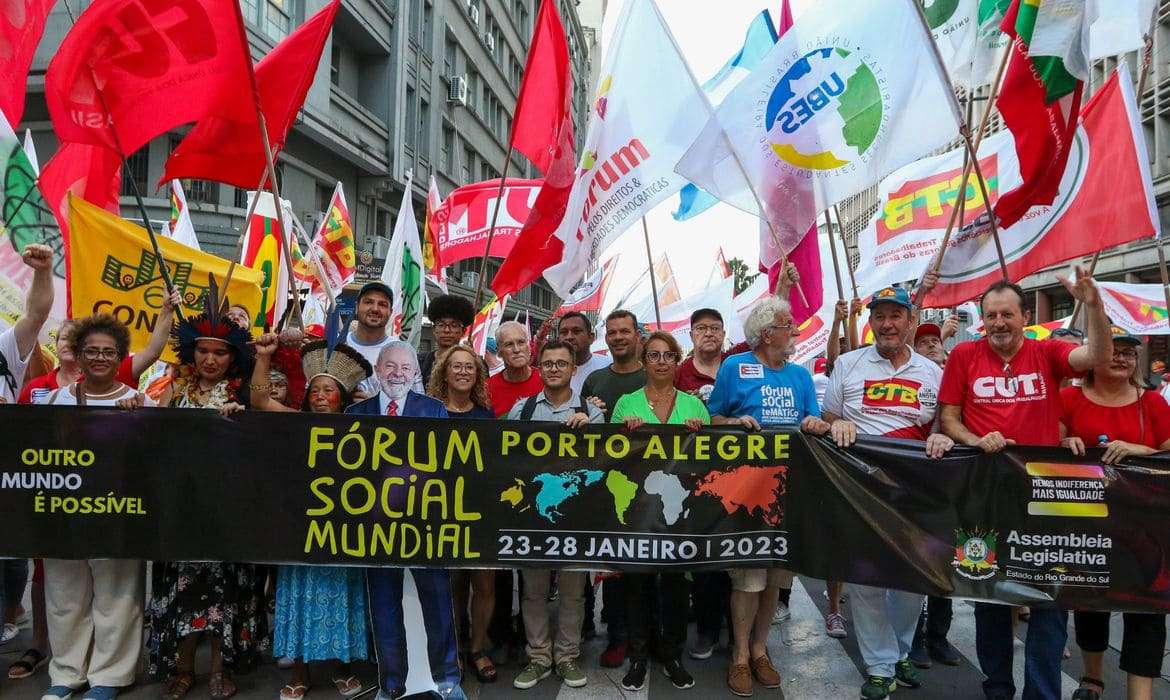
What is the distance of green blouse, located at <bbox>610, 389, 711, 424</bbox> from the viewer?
4445 millimetres

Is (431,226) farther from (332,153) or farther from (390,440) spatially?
(332,153)

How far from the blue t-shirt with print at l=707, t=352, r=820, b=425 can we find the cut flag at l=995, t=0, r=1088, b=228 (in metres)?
2.08

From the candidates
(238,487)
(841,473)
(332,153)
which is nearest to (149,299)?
(238,487)

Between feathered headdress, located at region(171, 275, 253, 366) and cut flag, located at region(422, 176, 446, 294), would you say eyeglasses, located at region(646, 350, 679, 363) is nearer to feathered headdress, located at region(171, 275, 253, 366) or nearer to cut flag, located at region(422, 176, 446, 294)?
feathered headdress, located at region(171, 275, 253, 366)

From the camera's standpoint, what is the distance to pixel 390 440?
163 inches

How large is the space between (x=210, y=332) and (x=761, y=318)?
3.06m

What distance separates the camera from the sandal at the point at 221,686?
13.3ft

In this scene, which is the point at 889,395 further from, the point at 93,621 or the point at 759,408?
the point at 93,621

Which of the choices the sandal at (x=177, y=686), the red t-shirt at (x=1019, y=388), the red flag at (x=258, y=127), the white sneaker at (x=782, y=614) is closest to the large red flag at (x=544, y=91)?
the red flag at (x=258, y=127)

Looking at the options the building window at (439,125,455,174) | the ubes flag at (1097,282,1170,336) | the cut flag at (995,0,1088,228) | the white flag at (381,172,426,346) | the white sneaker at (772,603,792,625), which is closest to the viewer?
the cut flag at (995,0,1088,228)

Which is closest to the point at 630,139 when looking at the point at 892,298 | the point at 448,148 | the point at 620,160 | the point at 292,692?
the point at 620,160

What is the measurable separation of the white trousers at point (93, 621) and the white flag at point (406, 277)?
13.3ft

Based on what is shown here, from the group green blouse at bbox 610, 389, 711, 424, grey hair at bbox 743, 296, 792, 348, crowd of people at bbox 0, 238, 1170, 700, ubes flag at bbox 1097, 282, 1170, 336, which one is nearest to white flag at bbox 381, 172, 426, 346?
crowd of people at bbox 0, 238, 1170, 700

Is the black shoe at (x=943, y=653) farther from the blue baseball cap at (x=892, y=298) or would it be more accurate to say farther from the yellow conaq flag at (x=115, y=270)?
the yellow conaq flag at (x=115, y=270)
